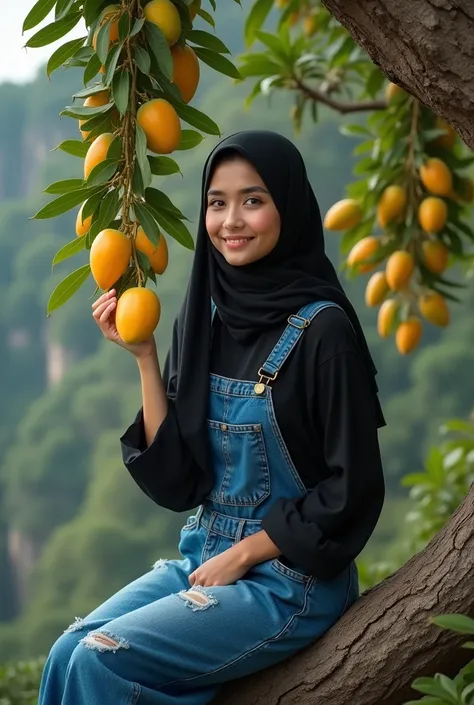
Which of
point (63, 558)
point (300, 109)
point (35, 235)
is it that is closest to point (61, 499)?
point (63, 558)

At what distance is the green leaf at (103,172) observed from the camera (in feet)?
5.34

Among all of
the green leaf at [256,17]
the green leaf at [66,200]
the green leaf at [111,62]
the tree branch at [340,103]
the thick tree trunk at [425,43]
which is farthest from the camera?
the tree branch at [340,103]

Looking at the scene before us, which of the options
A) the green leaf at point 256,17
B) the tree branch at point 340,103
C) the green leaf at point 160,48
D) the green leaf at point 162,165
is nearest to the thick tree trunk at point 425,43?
the green leaf at point 160,48

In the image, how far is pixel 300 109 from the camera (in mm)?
3006

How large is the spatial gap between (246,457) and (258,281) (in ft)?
0.95

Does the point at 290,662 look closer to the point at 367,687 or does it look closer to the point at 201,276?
the point at 367,687

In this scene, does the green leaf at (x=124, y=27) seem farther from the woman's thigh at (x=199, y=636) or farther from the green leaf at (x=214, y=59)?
the woman's thigh at (x=199, y=636)

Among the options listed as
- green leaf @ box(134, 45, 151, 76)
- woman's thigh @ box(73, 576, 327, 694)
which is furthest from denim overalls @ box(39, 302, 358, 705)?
green leaf @ box(134, 45, 151, 76)

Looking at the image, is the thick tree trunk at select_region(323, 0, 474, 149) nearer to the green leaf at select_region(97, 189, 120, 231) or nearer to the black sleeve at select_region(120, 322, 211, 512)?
the green leaf at select_region(97, 189, 120, 231)

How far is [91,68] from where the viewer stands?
5.37 feet

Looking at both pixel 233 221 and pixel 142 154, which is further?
pixel 233 221

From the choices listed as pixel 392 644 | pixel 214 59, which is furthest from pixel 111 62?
pixel 392 644

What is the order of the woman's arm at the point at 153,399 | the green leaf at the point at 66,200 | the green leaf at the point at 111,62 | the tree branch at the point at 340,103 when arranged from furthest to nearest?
the tree branch at the point at 340,103, the woman's arm at the point at 153,399, the green leaf at the point at 66,200, the green leaf at the point at 111,62

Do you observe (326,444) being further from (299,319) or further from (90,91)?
(90,91)
